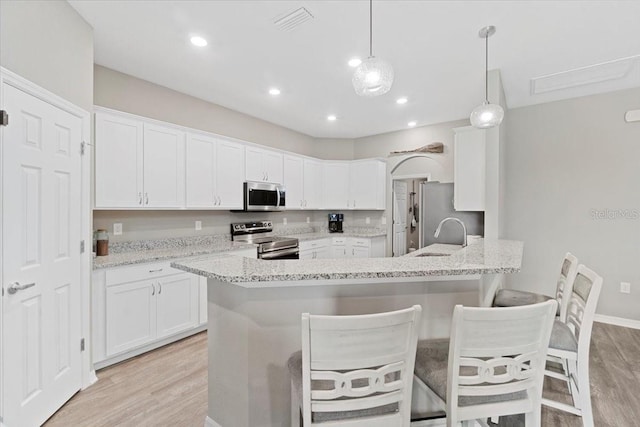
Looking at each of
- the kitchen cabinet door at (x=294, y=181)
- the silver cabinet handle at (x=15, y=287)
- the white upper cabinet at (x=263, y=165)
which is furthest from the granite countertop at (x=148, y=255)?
the kitchen cabinet door at (x=294, y=181)

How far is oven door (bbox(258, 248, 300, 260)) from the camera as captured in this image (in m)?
4.10

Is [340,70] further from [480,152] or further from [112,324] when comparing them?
[112,324]

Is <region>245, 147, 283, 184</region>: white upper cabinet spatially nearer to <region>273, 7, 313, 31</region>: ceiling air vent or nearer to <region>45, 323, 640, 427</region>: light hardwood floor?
<region>273, 7, 313, 31</region>: ceiling air vent

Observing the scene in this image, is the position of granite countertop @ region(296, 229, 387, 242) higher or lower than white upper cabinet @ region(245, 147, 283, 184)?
lower

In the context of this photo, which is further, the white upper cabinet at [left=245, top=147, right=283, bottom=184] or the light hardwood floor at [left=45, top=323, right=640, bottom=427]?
the white upper cabinet at [left=245, top=147, right=283, bottom=184]

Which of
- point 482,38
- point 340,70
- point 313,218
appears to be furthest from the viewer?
point 313,218

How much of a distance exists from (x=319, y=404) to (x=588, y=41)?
3.51 m

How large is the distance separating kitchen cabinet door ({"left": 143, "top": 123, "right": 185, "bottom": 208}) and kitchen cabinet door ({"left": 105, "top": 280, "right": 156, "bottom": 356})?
879mm

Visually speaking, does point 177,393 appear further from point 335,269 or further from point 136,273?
point 335,269

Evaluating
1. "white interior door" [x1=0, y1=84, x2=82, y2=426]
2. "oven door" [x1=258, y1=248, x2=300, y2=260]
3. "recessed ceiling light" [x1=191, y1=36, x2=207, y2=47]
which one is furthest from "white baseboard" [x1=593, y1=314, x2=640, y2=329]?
"white interior door" [x1=0, y1=84, x2=82, y2=426]

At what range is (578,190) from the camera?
3898 millimetres

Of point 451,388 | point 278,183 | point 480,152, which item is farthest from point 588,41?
point 278,183

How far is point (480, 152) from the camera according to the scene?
11.6 ft

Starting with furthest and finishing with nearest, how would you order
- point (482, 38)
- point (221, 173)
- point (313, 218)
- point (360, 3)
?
point (313, 218) → point (221, 173) → point (482, 38) → point (360, 3)
